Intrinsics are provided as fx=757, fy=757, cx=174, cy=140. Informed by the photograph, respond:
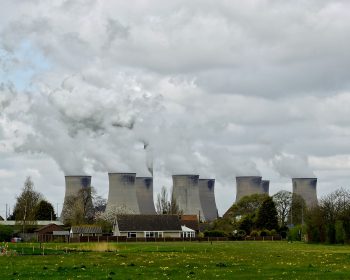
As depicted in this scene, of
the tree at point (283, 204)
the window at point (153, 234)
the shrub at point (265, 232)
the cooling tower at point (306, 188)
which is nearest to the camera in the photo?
the shrub at point (265, 232)

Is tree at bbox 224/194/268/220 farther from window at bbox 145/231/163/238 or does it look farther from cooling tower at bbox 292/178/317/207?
window at bbox 145/231/163/238

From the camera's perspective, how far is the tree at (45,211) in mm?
138613

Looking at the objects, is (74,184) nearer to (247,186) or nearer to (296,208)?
(247,186)

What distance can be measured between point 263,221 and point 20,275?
8362cm

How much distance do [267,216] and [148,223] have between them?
16916mm

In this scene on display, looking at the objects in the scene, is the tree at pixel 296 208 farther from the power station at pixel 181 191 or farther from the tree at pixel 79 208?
the tree at pixel 79 208

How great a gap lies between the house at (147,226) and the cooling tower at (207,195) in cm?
1906

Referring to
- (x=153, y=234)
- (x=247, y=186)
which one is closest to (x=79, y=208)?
(x=153, y=234)

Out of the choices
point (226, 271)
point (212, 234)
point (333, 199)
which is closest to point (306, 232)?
point (333, 199)

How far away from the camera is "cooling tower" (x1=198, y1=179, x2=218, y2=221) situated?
5133 inches

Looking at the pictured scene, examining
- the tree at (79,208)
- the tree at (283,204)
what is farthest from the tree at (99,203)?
the tree at (283,204)

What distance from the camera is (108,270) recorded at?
1078 inches

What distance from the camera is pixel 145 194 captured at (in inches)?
4584

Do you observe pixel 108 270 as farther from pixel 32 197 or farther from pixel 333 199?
pixel 32 197
